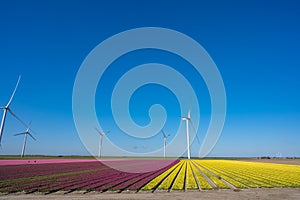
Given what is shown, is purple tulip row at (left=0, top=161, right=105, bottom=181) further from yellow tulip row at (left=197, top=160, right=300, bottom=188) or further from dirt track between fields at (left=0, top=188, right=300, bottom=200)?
yellow tulip row at (left=197, top=160, right=300, bottom=188)

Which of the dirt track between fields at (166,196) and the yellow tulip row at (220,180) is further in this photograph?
the yellow tulip row at (220,180)

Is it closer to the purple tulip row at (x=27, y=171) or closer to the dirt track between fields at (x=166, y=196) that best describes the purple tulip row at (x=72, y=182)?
the purple tulip row at (x=27, y=171)

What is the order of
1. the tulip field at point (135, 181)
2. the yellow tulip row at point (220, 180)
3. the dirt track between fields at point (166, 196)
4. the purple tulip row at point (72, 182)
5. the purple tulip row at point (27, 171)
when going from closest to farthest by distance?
the dirt track between fields at point (166, 196), the purple tulip row at point (72, 182), the tulip field at point (135, 181), the yellow tulip row at point (220, 180), the purple tulip row at point (27, 171)

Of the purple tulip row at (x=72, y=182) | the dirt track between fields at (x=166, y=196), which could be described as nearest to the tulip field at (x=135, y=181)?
the purple tulip row at (x=72, y=182)

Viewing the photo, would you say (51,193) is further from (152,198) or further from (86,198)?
(152,198)

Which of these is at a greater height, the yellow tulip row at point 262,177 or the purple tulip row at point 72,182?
the yellow tulip row at point 262,177

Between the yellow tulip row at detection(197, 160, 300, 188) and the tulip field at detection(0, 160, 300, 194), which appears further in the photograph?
the yellow tulip row at detection(197, 160, 300, 188)

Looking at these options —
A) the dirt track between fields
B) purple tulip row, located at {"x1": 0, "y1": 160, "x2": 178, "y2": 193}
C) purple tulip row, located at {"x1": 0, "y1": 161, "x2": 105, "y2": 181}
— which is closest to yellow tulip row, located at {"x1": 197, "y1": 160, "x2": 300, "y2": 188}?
the dirt track between fields

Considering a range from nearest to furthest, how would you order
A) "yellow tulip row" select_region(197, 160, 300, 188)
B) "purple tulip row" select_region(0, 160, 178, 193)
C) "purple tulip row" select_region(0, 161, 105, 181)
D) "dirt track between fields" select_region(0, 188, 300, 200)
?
"dirt track between fields" select_region(0, 188, 300, 200), "purple tulip row" select_region(0, 160, 178, 193), "yellow tulip row" select_region(197, 160, 300, 188), "purple tulip row" select_region(0, 161, 105, 181)

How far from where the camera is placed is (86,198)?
672 inches

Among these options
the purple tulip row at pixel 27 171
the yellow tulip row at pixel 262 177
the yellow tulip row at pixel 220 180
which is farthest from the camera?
the purple tulip row at pixel 27 171

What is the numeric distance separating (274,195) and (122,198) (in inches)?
448

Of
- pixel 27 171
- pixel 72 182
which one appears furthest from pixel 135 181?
pixel 27 171

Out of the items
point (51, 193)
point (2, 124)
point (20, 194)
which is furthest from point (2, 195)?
point (2, 124)
